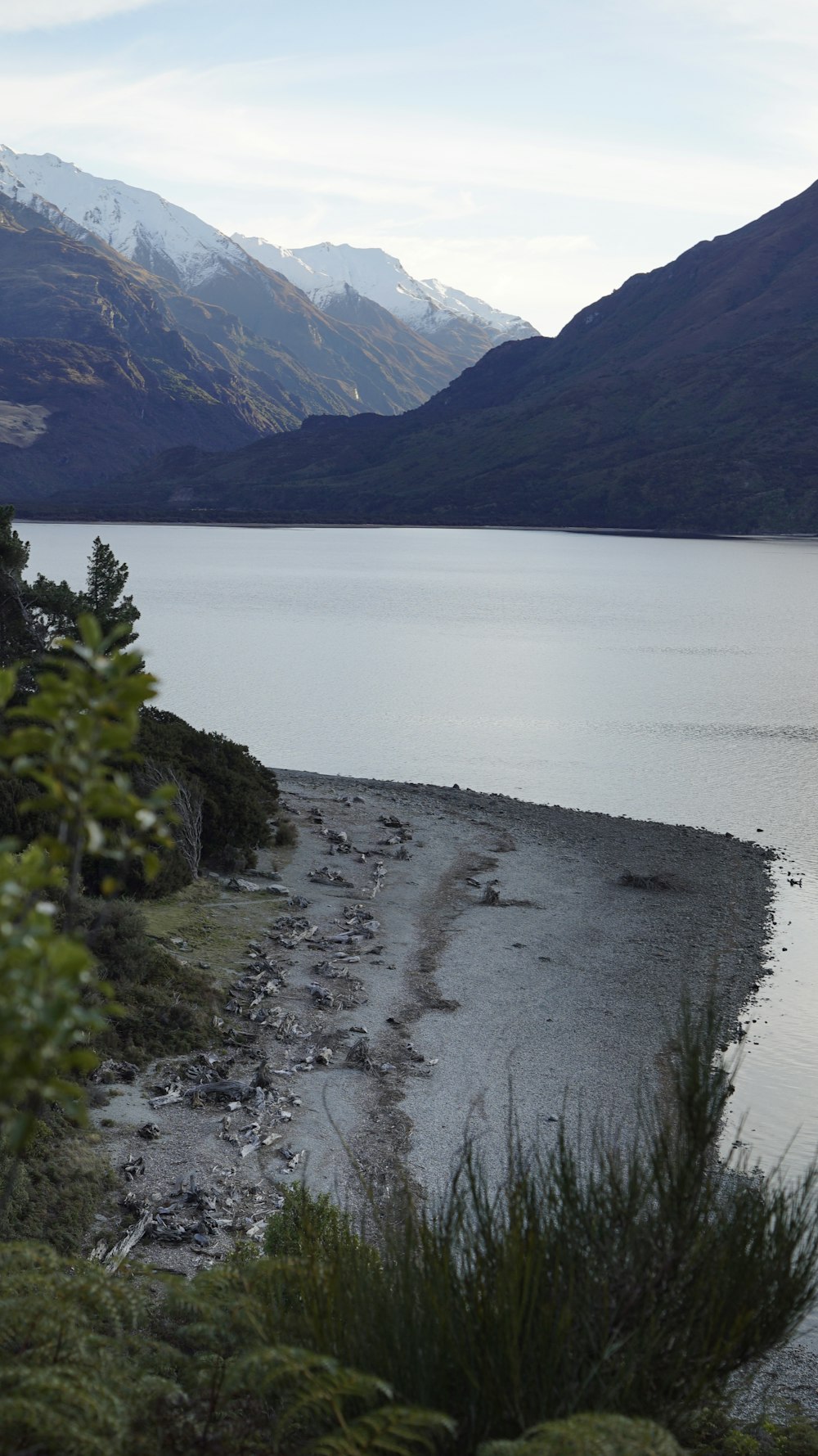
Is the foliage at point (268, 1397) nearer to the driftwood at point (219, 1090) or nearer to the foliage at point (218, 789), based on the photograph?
the driftwood at point (219, 1090)

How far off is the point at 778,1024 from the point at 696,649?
70310mm

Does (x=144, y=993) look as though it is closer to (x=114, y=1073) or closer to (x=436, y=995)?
(x=114, y=1073)

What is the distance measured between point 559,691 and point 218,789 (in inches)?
1724

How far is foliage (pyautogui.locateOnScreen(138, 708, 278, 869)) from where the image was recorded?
98.3 feet

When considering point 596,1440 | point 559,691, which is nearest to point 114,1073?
point 596,1440

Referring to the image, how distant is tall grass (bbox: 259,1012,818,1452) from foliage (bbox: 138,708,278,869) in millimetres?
21947

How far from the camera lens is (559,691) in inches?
2847

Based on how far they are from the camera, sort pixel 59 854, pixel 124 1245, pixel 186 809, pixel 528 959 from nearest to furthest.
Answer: pixel 59 854
pixel 124 1245
pixel 528 959
pixel 186 809

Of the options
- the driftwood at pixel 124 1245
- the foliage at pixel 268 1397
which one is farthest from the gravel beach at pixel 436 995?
the foliage at pixel 268 1397

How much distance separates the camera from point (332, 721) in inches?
2419

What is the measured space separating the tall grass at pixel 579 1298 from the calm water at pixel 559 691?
10.0 meters

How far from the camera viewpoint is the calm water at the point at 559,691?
38312 millimetres

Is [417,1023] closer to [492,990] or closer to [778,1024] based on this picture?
[492,990]

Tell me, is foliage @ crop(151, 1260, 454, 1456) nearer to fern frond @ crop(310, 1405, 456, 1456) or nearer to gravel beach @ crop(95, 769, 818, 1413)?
fern frond @ crop(310, 1405, 456, 1456)
